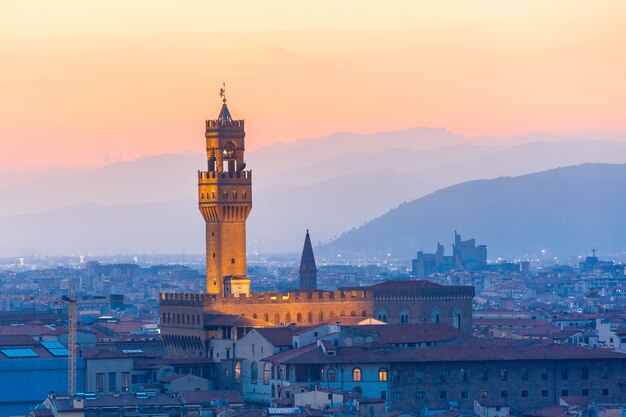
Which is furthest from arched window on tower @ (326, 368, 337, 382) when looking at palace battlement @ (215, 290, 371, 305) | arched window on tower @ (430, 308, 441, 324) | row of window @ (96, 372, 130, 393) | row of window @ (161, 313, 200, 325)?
arched window on tower @ (430, 308, 441, 324)

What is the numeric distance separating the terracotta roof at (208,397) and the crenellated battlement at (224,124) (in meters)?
25.1

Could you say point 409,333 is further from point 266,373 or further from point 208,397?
point 208,397

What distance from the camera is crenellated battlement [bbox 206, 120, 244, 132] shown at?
349ft

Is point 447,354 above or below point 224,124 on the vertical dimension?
below

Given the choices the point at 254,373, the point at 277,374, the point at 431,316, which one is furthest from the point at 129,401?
the point at 431,316

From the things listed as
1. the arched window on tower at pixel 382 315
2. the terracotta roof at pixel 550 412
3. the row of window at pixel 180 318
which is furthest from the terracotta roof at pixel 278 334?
the arched window on tower at pixel 382 315

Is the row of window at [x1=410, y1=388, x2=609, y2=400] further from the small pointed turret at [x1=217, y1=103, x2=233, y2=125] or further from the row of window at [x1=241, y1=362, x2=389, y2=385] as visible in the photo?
the small pointed turret at [x1=217, y1=103, x2=233, y2=125]

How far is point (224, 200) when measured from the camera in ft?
345

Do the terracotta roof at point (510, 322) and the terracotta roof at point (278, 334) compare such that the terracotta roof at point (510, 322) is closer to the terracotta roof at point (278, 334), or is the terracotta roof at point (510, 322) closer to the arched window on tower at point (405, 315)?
the arched window on tower at point (405, 315)

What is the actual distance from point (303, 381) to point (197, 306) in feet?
56.1

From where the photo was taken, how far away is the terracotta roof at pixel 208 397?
3157 inches

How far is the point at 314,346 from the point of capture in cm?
8588

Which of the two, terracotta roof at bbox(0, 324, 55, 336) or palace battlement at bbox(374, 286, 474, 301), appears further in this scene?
palace battlement at bbox(374, 286, 474, 301)

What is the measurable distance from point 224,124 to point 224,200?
3628 millimetres
